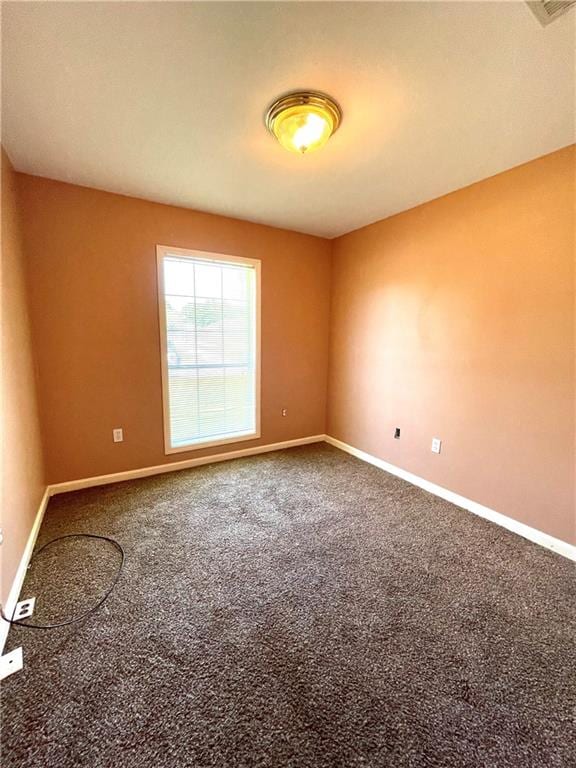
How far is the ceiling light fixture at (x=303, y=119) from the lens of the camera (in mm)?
1512

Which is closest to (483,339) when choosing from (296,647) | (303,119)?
(303,119)

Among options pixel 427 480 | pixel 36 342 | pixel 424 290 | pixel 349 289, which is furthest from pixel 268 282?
pixel 427 480

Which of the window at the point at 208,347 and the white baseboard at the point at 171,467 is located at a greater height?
the window at the point at 208,347

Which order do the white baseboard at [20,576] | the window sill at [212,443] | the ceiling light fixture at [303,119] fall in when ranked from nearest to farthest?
the white baseboard at [20,576] → the ceiling light fixture at [303,119] → the window sill at [212,443]

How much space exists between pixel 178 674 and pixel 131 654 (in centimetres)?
24

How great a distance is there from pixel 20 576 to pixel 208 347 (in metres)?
2.15

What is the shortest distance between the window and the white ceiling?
84cm

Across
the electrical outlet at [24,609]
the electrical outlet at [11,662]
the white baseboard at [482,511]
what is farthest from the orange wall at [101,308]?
the white baseboard at [482,511]

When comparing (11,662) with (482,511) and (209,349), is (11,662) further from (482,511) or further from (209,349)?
(482,511)

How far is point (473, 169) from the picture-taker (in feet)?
7.01

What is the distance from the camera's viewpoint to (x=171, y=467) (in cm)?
310

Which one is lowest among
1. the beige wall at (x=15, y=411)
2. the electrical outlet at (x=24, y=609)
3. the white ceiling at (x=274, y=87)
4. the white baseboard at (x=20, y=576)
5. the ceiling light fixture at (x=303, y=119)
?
the electrical outlet at (x=24, y=609)

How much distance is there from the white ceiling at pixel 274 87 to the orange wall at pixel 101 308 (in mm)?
328

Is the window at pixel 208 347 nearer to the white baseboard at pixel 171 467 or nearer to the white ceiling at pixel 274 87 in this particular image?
the white baseboard at pixel 171 467
